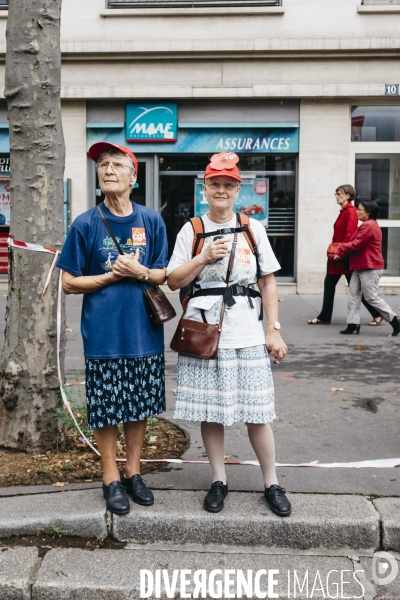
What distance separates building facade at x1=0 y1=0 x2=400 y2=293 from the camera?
13242 mm

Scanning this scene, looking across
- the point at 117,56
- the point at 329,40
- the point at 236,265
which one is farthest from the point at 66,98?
the point at 236,265

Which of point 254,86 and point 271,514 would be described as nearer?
point 271,514

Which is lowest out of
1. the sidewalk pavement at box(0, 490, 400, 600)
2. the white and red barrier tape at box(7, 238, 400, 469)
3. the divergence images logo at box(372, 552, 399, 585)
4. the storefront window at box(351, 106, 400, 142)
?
the divergence images logo at box(372, 552, 399, 585)

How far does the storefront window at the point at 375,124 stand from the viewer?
13.6 metres

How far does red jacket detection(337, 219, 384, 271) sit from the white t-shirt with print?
578 cm

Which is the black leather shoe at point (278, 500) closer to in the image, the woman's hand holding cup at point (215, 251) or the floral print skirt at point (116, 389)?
the floral print skirt at point (116, 389)

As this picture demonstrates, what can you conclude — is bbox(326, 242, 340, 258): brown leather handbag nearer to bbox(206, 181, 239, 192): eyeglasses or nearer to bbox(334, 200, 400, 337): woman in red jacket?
bbox(334, 200, 400, 337): woman in red jacket

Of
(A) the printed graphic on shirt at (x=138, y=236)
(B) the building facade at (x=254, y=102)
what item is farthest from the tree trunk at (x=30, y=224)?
(B) the building facade at (x=254, y=102)

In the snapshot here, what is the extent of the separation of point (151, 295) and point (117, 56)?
1047cm

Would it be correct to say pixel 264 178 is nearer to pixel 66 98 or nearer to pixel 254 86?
pixel 254 86

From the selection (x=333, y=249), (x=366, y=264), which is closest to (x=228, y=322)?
(x=366, y=264)

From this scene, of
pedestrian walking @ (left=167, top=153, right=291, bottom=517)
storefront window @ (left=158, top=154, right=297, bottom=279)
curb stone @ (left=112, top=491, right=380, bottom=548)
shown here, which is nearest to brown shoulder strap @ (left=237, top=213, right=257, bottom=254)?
pedestrian walking @ (left=167, top=153, right=291, bottom=517)

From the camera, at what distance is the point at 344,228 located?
1014 cm

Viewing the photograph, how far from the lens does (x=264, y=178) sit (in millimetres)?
13898
